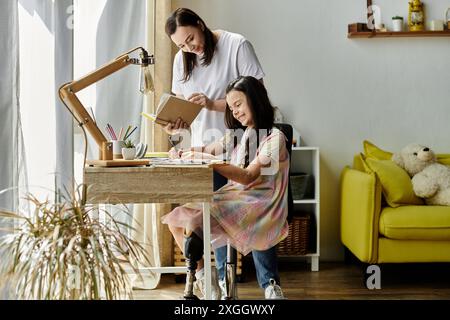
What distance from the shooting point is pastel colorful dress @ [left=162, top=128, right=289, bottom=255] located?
261 centimetres

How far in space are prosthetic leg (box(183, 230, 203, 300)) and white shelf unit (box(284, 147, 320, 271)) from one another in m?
1.27

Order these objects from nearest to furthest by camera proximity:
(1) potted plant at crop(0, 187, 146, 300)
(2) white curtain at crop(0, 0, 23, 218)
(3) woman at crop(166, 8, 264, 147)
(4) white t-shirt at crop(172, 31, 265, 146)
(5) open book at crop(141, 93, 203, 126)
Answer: (1) potted plant at crop(0, 187, 146, 300), (2) white curtain at crop(0, 0, 23, 218), (5) open book at crop(141, 93, 203, 126), (3) woman at crop(166, 8, 264, 147), (4) white t-shirt at crop(172, 31, 265, 146)

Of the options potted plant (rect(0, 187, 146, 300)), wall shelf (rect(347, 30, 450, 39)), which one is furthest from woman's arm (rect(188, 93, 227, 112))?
wall shelf (rect(347, 30, 450, 39))

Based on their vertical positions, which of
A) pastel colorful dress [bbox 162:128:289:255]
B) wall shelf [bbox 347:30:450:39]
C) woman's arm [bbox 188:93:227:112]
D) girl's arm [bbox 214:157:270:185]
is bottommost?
pastel colorful dress [bbox 162:128:289:255]

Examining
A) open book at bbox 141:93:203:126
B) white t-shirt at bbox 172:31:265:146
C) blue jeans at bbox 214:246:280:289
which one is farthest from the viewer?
white t-shirt at bbox 172:31:265:146

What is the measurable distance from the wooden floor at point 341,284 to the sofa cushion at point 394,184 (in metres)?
0.38

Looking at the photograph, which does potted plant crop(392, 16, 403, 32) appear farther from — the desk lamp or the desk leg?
the desk leg

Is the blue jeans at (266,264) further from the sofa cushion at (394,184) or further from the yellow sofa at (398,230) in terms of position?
the sofa cushion at (394,184)

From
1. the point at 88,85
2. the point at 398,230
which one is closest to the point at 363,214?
the point at 398,230

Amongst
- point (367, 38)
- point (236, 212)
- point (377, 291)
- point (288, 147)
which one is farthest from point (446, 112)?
point (236, 212)

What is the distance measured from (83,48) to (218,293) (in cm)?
137

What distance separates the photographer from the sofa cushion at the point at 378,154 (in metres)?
3.88

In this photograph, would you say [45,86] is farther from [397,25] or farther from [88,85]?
[397,25]

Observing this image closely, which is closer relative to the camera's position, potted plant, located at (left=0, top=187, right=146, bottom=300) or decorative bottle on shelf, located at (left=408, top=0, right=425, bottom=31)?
potted plant, located at (left=0, top=187, right=146, bottom=300)
